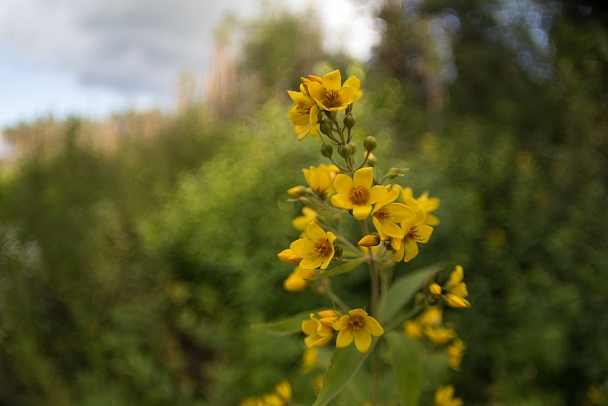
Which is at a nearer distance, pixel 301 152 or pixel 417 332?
pixel 417 332

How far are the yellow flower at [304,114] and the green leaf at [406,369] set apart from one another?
321 mm

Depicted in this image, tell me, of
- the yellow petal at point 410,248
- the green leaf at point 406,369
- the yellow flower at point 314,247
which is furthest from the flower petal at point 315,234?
the green leaf at point 406,369

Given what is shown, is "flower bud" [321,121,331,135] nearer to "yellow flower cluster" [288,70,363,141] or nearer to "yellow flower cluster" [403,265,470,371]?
"yellow flower cluster" [288,70,363,141]

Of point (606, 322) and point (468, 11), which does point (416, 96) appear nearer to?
point (468, 11)

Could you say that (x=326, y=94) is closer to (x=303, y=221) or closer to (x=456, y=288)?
(x=303, y=221)

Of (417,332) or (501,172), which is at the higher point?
(417,332)

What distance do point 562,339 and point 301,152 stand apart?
5.16 feet

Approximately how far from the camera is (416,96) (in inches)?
264

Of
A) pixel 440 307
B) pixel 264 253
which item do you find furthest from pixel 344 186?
pixel 264 253

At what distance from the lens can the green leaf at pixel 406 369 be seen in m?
0.61

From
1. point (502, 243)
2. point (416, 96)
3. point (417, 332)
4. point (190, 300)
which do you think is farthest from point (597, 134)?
point (416, 96)

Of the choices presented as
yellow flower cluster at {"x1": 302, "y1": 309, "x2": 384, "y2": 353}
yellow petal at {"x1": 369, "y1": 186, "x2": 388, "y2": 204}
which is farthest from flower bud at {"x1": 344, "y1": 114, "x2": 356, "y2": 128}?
yellow flower cluster at {"x1": 302, "y1": 309, "x2": 384, "y2": 353}

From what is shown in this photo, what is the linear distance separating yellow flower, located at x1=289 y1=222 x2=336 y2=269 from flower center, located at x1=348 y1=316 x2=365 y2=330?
3.3 inches

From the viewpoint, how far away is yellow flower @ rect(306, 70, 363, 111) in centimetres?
58
